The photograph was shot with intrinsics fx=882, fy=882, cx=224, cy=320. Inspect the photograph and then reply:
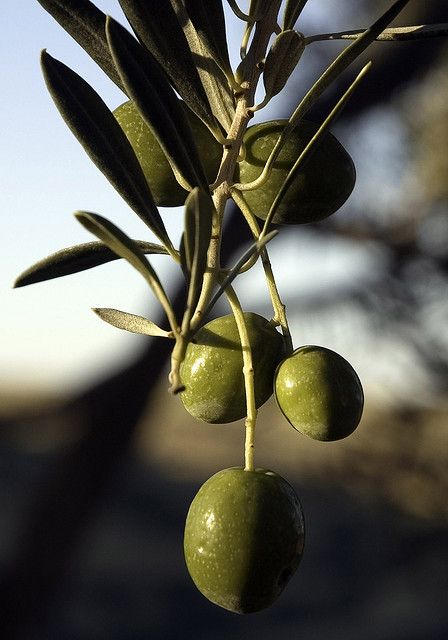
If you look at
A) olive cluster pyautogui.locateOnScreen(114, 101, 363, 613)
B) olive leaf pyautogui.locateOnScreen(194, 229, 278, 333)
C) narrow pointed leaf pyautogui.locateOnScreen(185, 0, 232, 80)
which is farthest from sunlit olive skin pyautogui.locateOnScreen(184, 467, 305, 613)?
narrow pointed leaf pyautogui.locateOnScreen(185, 0, 232, 80)

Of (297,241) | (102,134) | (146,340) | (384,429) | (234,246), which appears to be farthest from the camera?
(384,429)

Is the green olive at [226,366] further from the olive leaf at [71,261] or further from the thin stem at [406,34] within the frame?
the thin stem at [406,34]

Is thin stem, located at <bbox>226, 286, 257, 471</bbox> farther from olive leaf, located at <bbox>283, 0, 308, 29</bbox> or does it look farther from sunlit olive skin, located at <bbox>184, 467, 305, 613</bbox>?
olive leaf, located at <bbox>283, 0, 308, 29</bbox>

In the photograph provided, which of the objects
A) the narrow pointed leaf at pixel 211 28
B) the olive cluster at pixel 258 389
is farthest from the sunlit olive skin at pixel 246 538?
the narrow pointed leaf at pixel 211 28

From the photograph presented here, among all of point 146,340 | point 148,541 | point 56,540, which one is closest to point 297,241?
point 146,340

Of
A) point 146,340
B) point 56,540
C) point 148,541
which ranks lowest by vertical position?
point 148,541

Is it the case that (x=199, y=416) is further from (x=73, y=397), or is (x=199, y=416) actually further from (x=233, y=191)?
(x=73, y=397)
